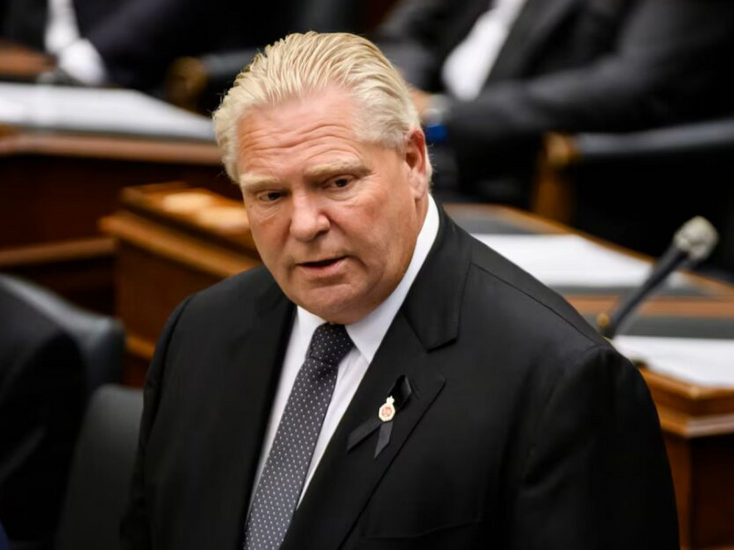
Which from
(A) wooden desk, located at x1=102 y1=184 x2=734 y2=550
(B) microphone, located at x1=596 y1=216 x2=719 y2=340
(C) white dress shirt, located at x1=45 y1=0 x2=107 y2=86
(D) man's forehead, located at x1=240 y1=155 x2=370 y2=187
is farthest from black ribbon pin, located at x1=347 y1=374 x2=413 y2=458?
(C) white dress shirt, located at x1=45 y1=0 x2=107 y2=86

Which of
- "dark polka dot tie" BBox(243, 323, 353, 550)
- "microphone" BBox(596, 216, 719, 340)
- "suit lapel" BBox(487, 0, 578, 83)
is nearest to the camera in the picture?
"dark polka dot tie" BBox(243, 323, 353, 550)

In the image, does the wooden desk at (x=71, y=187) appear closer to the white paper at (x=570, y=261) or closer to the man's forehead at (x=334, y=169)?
the white paper at (x=570, y=261)

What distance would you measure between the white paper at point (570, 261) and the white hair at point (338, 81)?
3.78 feet

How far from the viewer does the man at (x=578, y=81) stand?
3746 millimetres

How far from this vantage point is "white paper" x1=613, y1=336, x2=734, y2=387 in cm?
216

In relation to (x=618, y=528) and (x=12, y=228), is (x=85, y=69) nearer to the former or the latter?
(x=12, y=228)

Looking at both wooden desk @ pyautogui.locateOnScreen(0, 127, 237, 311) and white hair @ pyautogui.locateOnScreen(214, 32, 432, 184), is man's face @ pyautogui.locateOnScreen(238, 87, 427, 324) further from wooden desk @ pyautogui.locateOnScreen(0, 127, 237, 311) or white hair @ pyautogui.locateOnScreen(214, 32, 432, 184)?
wooden desk @ pyautogui.locateOnScreen(0, 127, 237, 311)

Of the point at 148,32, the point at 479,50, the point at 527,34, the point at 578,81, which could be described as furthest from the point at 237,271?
the point at 148,32

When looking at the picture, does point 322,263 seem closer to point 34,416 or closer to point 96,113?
point 34,416

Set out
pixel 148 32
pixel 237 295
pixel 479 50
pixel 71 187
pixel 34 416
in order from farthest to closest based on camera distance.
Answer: pixel 148 32 → pixel 479 50 → pixel 71 187 → pixel 34 416 → pixel 237 295

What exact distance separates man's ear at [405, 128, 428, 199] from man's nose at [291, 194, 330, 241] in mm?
110

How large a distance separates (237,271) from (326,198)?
3.93ft

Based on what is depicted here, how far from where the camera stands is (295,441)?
164 centimetres

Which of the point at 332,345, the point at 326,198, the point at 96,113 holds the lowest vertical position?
the point at 332,345
